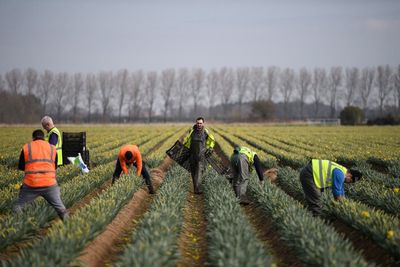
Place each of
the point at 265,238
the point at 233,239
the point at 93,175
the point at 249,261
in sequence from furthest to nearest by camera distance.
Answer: the point at 93,175 < the point at 265,238 < the point at 233,239 < the point at 249,261

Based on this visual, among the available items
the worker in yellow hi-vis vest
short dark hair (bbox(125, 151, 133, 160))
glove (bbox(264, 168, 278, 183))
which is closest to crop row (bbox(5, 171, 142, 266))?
short dark hair (bbox(125, 151, 133, 160))

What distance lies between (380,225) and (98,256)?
4.45 m

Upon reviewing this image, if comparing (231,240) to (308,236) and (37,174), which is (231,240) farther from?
(37,174)

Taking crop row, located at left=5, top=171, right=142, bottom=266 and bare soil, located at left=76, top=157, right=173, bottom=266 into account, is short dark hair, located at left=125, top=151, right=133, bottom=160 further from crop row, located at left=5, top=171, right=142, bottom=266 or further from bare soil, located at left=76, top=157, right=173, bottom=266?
crop row, located at left=5, top=171, right=142, bottom=266

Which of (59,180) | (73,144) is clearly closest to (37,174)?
(59,180)

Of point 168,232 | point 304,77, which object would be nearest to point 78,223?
point 168,232

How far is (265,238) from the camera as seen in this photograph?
7070mm

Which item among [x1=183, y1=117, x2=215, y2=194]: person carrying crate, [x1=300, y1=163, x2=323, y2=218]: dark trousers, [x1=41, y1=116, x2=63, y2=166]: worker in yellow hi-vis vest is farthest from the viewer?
[x1=183, y1=117, x2=215, y2=194]: person carrying crate

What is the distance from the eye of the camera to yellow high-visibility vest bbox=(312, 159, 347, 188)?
7367 millimetres

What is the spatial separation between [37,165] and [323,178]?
5.32 meters

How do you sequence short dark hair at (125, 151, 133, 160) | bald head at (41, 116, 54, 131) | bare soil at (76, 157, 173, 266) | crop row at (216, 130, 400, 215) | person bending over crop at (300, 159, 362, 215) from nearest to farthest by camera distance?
bare soil at (76, 157, 173, 266)
person bending over crop at (300, 159, 362, 215)
crop row at (216, 130, 400, 215)
bald head at (41, 116, 54, 131)
short dark hair at (125, 151, 133, 160)

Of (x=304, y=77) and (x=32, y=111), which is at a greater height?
(x=304, y=77)

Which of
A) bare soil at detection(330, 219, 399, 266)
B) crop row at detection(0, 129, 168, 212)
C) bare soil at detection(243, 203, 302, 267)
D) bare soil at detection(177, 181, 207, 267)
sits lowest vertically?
bare soil at detection(177, 181, 207, 267)

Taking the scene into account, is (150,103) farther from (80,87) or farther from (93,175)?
(93,175)
